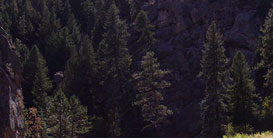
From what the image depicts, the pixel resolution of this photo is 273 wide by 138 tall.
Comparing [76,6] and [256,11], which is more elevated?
[76,6]

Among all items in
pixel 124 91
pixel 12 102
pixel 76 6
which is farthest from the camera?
pixel 76 6

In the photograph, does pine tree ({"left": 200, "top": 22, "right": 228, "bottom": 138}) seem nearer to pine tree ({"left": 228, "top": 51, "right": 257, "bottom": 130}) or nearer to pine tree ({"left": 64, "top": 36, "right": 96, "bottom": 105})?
pine tree ({"left": 228, "top": 51, "right": 257, "bottom": 130})

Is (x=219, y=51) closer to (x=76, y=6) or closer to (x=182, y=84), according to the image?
(x=182, y=84)

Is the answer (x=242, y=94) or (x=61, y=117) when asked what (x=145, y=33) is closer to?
(x=61, y=117)

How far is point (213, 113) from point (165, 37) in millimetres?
26127

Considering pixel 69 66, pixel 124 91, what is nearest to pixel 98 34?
pixel 69 66

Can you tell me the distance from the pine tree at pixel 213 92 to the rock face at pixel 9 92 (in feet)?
61.3

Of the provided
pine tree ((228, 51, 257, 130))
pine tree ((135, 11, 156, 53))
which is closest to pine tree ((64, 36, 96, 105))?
pine tree ((135, 11, 156, 53))

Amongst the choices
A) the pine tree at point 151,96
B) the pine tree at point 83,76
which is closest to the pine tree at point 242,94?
the pine tree at point 151,96

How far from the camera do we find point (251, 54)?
48312mm

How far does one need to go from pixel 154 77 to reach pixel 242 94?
12554 millimetres

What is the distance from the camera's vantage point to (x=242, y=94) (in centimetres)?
3466

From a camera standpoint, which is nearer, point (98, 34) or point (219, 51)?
point (219, 51)

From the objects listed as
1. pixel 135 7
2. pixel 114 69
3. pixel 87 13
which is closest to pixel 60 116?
pixel 114 69
